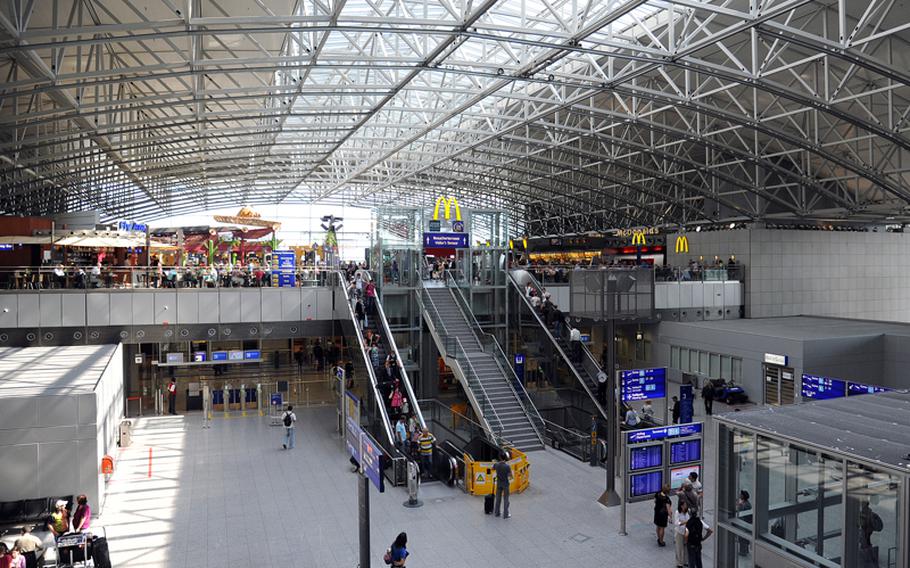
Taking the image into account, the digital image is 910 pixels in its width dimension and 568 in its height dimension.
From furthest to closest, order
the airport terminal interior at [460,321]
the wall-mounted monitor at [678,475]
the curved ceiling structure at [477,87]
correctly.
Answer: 1. the curved ceiling structure at [477,87]
2. the wall-mounted monitor at [678,475]
3. the airport terminal interior at [460,321]

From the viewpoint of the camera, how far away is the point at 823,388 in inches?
800

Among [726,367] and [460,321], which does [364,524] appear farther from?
[726,367]

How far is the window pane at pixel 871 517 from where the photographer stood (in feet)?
22.4

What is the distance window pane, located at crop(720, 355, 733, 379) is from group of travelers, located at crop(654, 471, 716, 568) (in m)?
18.1

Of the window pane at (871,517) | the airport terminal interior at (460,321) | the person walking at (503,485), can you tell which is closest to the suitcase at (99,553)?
the airport terminal interior at (460,321)

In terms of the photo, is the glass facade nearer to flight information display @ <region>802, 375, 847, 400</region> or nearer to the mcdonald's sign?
flight information display @ <region>802, 375, 847, 400</region>

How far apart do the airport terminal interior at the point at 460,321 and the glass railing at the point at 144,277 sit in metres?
0.13

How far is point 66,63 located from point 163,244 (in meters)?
11.8

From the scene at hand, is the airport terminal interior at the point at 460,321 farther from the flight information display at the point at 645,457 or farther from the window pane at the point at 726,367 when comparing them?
the window pane at the point at 726,367

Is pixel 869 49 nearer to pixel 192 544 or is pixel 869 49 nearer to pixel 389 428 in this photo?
pixel 389 428

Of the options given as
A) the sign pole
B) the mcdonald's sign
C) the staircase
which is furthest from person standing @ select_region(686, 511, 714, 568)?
the mcdonald's sign

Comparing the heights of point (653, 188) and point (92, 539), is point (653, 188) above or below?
above

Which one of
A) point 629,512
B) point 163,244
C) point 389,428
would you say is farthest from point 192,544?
point 163,244

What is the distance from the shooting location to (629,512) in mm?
14195
